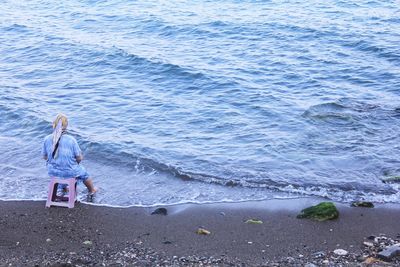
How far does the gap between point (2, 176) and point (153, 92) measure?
647cm

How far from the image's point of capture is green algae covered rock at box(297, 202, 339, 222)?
1083cm

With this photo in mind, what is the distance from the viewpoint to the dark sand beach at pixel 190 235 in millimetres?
9391

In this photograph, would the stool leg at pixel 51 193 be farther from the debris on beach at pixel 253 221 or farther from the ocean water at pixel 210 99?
the debris on beach at pixel 253 221

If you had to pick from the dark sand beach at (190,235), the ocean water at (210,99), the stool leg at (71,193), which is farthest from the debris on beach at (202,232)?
the stool leg at (71,193)

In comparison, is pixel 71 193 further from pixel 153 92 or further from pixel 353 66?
pixel 353 66

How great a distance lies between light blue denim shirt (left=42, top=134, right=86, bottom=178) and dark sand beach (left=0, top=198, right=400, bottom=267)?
0.60 meters

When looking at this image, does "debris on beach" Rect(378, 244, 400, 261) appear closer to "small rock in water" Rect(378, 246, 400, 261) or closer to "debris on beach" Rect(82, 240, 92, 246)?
"small rock in water" Rect(378, 246, 400, 261)

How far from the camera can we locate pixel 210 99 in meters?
18.0

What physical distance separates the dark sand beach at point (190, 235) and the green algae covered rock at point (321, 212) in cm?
12

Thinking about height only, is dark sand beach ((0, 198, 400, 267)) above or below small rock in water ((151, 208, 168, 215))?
above

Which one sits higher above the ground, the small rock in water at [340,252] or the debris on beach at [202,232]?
the small rock in water at [340,252]

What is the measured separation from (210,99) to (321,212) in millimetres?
7616

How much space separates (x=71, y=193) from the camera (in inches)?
448

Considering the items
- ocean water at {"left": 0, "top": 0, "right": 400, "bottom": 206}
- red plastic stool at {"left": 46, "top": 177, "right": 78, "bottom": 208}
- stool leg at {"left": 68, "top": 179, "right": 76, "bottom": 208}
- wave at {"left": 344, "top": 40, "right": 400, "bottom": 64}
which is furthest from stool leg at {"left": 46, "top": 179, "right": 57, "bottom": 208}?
wave at {"left": 344, "top": 40, "right": 400, "bottom": 64}
